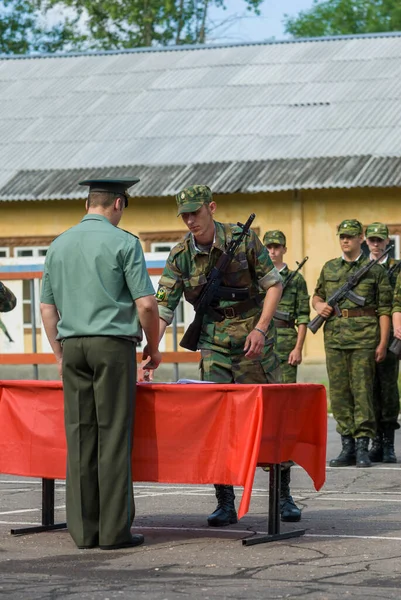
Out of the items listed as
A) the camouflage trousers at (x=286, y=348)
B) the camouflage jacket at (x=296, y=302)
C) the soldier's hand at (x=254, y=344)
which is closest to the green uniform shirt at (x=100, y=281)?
the soldier's hand at (x=254, y=344)

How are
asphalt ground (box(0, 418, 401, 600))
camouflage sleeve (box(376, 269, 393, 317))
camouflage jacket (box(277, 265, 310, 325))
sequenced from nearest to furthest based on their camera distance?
asphalt ground (box(0, 418, 401, 600)) → camouflage sleeve (box(376, 269, 393, 317)) → camouflage jacket (box(277, 265, 310, 325))

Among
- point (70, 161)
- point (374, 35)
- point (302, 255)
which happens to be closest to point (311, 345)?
point (302, 255)

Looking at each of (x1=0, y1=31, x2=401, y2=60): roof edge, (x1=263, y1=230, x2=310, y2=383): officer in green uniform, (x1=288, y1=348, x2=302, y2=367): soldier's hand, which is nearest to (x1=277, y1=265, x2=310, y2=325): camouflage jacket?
(x1=263, y1=230, x2=310, y2=383): officer in green uniform

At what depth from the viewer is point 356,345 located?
1245cm

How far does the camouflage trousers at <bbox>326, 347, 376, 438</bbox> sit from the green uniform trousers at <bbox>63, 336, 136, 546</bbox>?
16.9 feet

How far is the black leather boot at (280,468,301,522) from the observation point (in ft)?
27.8

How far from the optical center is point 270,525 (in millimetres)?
7734

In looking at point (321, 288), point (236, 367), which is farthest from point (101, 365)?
point (321, 288)

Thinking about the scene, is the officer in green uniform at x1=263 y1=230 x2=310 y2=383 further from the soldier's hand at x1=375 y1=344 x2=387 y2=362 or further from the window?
the window

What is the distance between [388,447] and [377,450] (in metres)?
0.11

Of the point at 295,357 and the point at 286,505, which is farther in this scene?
the point at 295,357

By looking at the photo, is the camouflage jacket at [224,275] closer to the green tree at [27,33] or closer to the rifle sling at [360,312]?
the rifle sling at [360,312]

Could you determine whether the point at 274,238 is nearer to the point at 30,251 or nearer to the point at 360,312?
the point at 360,312

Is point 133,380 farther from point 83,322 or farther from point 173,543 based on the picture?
point 173,543
